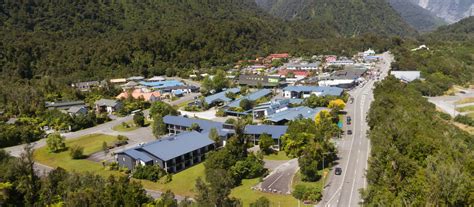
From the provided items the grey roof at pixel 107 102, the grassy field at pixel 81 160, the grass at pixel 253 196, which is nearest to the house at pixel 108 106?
the grey roof at pixel 107 102

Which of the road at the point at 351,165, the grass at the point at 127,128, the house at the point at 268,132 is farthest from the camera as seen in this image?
the grass at the point at 127,128

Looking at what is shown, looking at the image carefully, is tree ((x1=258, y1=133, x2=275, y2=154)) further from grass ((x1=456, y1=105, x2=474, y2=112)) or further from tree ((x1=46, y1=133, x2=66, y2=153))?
grass ((x1=456, y1=105, x2=474, y2=112))

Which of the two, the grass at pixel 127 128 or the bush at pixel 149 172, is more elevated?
the bush at pixel 149 172

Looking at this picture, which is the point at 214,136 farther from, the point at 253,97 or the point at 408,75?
the point at 408,75

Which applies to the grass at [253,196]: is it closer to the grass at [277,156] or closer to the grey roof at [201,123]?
the grass at [277,156]

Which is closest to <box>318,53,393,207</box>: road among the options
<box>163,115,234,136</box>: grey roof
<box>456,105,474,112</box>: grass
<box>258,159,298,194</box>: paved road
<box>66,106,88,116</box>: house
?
<box>258,159,298,194</box>: paved road

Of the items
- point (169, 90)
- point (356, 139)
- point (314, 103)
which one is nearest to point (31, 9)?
point (169, 90)
